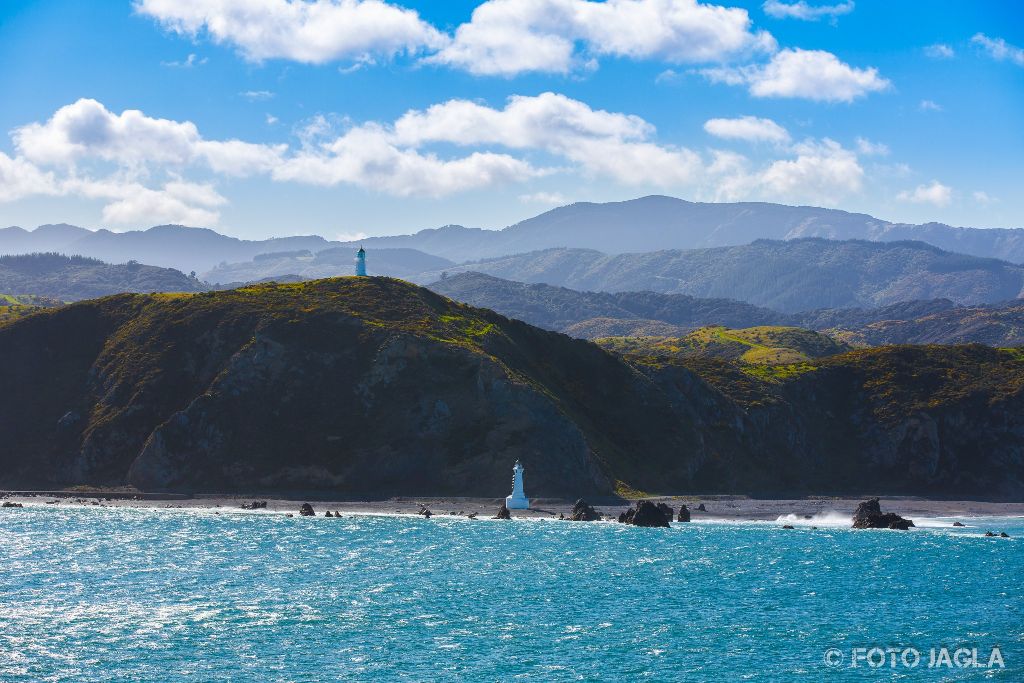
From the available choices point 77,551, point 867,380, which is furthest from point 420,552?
point 867,380

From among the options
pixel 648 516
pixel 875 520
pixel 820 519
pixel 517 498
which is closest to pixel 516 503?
pixel 517 498

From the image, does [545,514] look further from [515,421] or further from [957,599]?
[957,599]

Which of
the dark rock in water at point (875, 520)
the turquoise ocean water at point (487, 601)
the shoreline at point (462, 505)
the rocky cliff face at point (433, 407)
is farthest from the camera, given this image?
the rocky cliff face at point (433, 407)

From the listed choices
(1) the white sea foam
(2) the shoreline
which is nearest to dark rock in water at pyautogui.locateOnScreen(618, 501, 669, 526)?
(2) the shoreline

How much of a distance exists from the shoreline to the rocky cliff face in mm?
3721

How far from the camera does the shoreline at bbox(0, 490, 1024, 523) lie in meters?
116

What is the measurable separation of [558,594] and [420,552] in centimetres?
1884

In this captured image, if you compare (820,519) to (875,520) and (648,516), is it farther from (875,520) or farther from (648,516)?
(648,516)

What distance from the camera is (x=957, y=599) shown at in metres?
72.6

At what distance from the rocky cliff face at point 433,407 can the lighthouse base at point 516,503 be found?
684 cm

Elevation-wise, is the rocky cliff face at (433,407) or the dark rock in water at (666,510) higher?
the rocky cliff face at (433,407)

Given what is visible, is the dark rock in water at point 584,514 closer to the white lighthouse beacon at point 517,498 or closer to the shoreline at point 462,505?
the shoreline at point 462,505

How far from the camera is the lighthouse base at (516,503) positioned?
116725 mm

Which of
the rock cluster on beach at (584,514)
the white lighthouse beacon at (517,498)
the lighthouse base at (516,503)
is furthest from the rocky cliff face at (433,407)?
the rock cluster on beach at (584,514)
